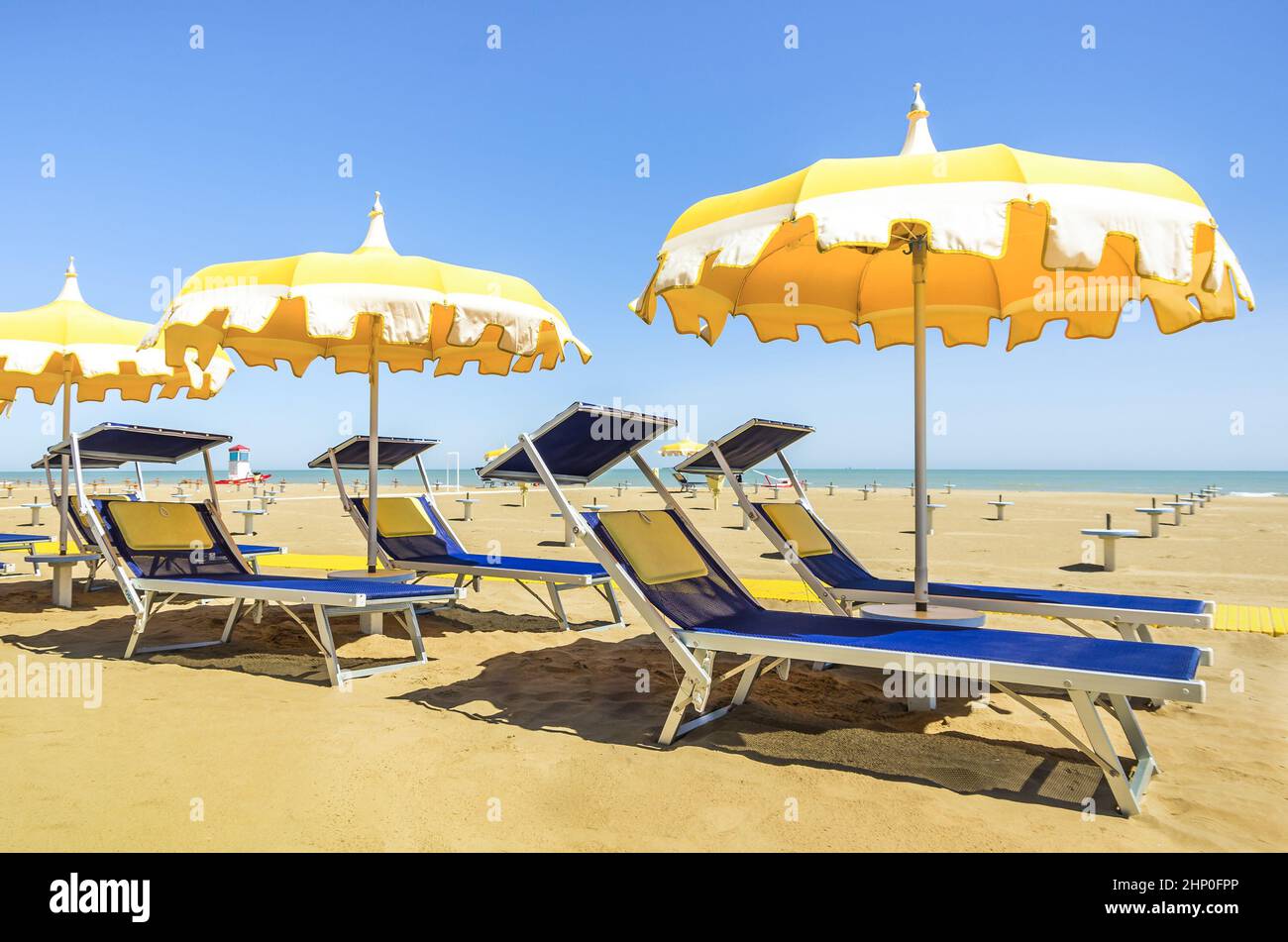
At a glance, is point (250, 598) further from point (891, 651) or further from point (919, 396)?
point (919, 396)

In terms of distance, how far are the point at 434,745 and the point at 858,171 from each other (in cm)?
314

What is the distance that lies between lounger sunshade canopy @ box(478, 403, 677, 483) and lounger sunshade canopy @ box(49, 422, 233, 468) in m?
3.53

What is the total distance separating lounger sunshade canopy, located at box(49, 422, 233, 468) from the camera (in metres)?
6.33

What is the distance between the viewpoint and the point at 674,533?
470cm

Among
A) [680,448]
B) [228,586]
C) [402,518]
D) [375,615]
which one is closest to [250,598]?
[228,586]

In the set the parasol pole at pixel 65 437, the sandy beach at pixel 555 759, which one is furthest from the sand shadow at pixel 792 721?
the parasol pole at pixel 65 437

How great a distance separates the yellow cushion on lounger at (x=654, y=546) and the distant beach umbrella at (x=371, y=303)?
178cm

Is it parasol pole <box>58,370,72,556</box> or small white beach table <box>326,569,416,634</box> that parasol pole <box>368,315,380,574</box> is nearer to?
small white beach table <box>326,569,416,634</box>

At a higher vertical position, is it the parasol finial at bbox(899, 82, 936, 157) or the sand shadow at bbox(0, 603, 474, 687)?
the parasol finial at bbox(899, 82, 936, 157)

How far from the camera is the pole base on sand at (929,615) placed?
4078mm

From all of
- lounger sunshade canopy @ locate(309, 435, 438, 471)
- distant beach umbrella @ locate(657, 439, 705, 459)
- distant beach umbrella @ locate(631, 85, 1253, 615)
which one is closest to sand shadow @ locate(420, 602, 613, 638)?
lounger sunshade canopy @ locate(309, 435, 438, 471)

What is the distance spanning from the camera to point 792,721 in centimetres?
402
